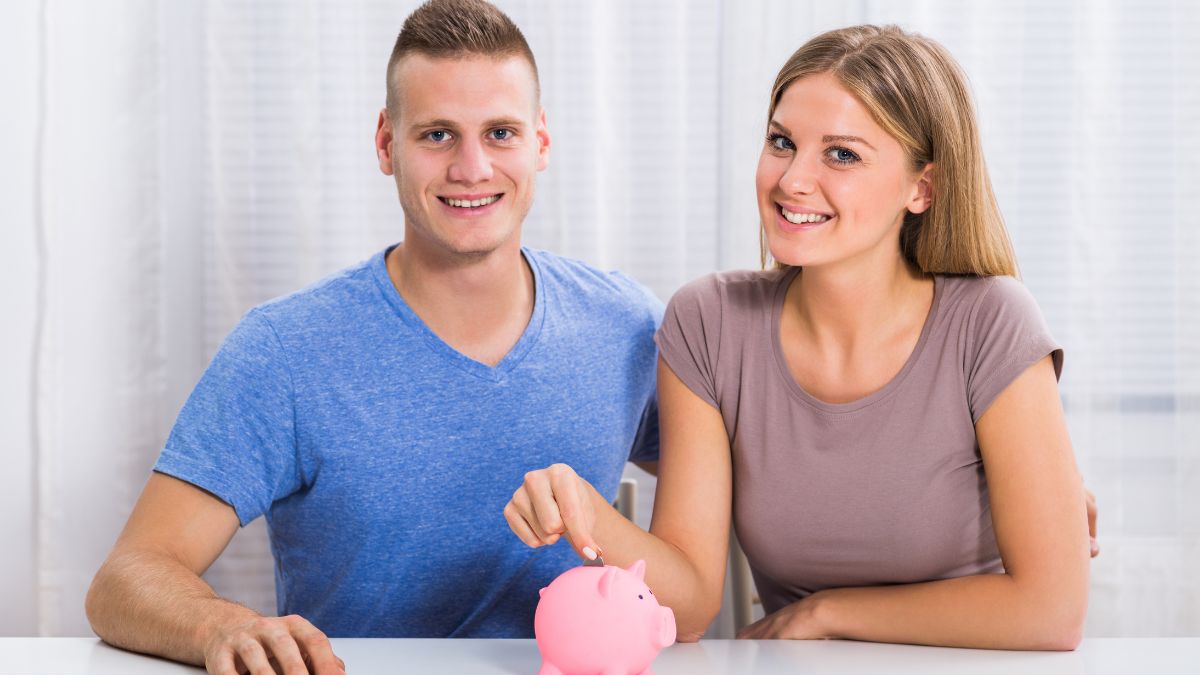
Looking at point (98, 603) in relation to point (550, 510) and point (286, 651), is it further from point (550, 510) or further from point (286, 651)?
point (550, 510)

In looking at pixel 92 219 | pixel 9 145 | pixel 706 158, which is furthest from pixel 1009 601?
pixel 9 145

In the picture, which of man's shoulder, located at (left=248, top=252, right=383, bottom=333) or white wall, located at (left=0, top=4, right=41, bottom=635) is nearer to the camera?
man's shoulder, located at (left=248, top=252, right=383, bottom=333)

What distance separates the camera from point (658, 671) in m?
1.04

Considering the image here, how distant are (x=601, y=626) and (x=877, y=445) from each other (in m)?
0.48

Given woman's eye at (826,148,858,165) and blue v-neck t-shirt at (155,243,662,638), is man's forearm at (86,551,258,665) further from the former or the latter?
woman's eye at (826,148,858,165)

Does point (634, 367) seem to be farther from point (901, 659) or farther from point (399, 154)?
point (901, 659)

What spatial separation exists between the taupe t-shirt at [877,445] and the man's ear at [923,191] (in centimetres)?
10

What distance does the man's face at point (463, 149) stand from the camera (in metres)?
1.37

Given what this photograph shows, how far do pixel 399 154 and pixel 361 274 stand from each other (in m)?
0.17

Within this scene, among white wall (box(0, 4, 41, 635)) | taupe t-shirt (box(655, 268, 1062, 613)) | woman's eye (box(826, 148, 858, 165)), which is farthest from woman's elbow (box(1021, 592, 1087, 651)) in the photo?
white wall (box(0, 4, 41, 635))

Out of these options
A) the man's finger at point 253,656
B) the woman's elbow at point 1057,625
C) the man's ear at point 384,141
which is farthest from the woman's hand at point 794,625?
the man's ear at point 384,141

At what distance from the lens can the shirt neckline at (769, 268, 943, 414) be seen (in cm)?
128

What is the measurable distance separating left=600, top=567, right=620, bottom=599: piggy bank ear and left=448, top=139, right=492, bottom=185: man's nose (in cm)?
59

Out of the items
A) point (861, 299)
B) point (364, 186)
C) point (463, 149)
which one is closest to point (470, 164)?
point (463, 149)
